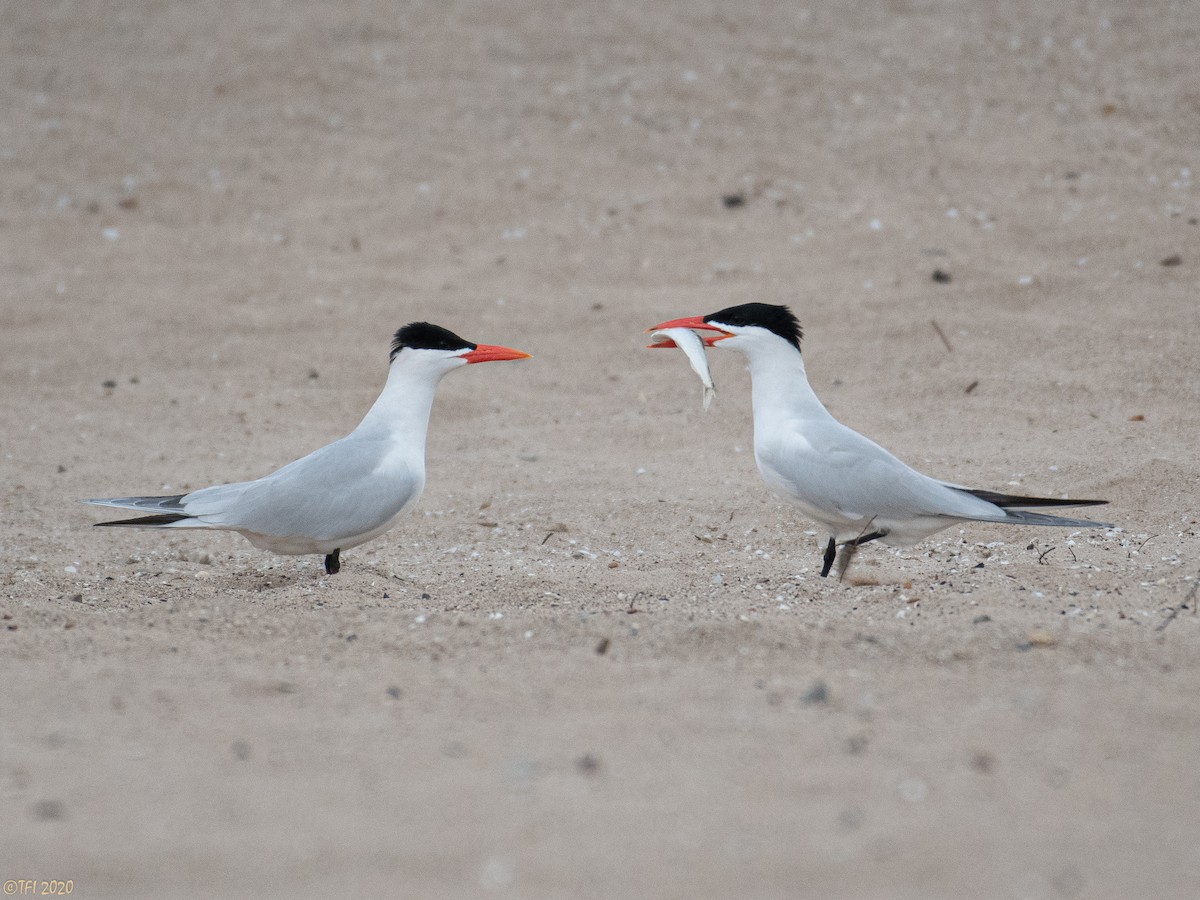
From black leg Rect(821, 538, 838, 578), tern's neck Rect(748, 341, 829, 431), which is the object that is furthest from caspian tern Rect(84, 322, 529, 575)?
black leg Rect(821, 538, 838, 578)

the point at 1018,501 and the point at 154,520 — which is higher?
the point at 1018,501

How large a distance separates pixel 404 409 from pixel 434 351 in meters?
0.25

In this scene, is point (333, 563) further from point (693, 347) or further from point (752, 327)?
point (752, 327)

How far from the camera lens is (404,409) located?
15.7ft

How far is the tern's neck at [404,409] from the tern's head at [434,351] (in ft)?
0.10

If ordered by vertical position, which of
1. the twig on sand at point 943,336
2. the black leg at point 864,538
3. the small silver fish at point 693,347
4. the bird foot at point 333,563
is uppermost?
the small silver fish at point 693,347

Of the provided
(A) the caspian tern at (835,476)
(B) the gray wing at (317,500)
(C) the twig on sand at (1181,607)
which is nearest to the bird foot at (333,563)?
(B) the gray wing at (317,500)

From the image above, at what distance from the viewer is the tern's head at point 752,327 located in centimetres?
459

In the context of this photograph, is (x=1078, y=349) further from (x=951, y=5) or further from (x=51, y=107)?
(x=51, y=107)

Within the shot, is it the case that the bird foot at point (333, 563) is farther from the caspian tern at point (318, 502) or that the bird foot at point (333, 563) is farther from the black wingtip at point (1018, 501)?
the black wingtip at point (1018, 501)

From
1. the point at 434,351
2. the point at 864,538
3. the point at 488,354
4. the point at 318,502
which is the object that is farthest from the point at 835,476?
the point at 318,502

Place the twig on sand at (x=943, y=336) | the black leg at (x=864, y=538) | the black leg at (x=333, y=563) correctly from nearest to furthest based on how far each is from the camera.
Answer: the black leg at (x=864, y=538) < the black leg at (x=333, y=563) < the twig on sand at (x=943, y=336)

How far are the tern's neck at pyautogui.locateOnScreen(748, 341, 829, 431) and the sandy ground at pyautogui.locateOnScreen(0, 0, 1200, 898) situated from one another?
1.90 ft

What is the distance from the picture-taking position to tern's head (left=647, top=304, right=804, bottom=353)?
459cm
